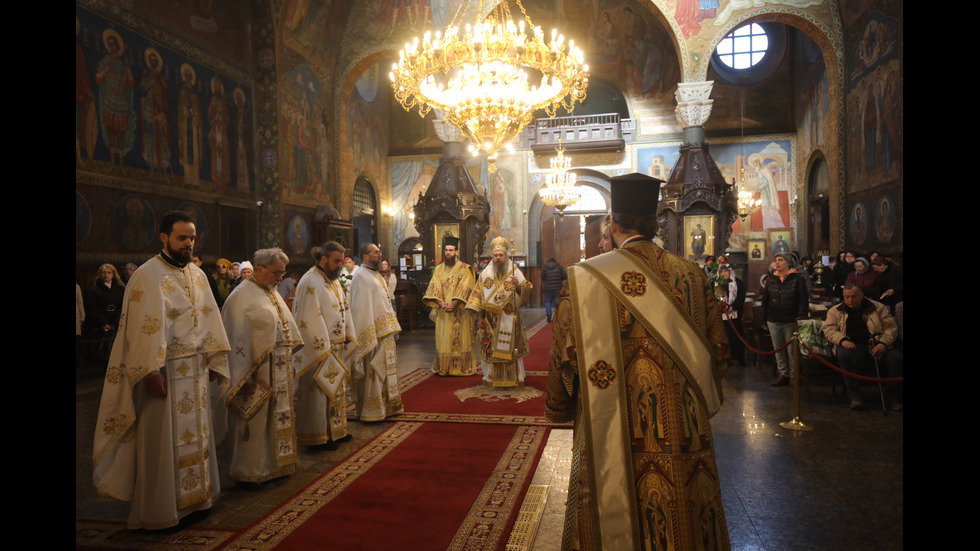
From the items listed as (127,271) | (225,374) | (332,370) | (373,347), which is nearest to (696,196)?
(373,347)

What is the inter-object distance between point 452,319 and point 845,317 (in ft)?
16.8

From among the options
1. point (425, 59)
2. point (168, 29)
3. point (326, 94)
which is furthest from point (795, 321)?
point (326, 94)

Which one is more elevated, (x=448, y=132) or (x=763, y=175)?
(x=448, y=132)

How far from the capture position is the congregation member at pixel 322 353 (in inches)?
194

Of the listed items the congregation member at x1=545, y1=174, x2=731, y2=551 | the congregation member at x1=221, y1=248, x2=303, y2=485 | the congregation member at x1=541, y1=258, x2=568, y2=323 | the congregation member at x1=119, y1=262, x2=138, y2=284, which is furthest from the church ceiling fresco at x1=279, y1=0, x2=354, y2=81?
the congregation member at x1=545, y1=174, x2=731, y2=551

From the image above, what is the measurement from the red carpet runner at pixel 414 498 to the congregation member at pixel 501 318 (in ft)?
6.59

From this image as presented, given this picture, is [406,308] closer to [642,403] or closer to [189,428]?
[189,428]

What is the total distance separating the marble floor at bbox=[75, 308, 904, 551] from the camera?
11.5ft

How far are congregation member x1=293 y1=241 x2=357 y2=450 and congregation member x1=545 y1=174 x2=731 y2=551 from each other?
313cm

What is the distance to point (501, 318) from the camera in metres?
7.57

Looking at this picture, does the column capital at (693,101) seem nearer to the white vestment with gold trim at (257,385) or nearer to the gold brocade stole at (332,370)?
the gold brocade stole at (332,370)

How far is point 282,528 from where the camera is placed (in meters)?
3.60

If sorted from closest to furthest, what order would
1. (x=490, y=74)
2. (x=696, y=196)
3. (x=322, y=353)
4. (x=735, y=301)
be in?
(x=322, y=353)
(x=490, y=74)
(x=735, y=301)
(x=696, y=196)

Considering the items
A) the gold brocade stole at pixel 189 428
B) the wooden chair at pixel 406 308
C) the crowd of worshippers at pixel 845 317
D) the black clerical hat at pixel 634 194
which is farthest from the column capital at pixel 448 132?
the black clerical hat at pixel 634 194
